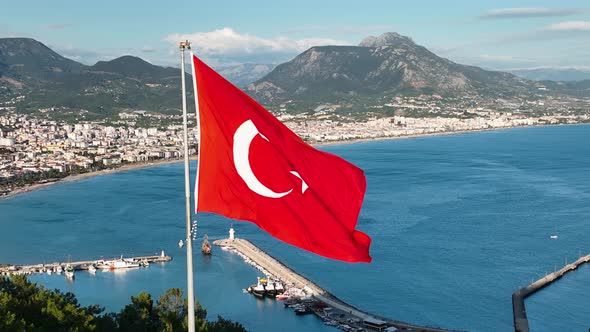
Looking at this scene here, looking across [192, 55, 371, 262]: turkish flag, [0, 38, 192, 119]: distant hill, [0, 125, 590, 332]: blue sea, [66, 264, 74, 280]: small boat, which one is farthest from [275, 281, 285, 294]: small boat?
[0, 38, 192, 119]: distant hill

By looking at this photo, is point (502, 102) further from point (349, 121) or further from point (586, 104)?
point (349, 121)

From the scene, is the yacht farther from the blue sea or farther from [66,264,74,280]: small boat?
[66,264,74,280]: small boat

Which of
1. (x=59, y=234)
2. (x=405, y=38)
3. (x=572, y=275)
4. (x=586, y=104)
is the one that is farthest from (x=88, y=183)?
(x=405, y=38)

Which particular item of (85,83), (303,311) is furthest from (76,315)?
(85,83)

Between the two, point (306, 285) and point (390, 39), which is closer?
point (306, 285)

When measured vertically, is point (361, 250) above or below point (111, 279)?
above

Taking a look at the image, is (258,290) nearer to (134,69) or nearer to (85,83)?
(85,83)

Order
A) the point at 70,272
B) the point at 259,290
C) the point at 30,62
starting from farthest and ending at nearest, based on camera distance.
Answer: the point at 30,62 → the point at 70,272 → the point at 259,290
